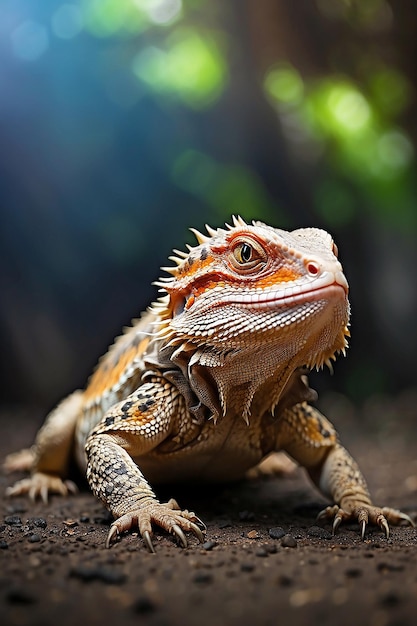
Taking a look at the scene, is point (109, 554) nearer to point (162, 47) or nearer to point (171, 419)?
point (171, 419)

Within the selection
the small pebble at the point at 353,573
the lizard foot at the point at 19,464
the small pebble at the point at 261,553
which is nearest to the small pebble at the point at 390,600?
the small pebble at the point at 353,573

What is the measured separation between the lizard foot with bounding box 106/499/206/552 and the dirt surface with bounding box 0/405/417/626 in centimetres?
5

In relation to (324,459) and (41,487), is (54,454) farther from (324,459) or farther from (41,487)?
(324,459)

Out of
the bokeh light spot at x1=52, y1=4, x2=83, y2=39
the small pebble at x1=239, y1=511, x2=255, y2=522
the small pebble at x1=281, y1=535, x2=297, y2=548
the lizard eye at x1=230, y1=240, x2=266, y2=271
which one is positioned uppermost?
the bokeh light spot at x1=52, y1=4, x2=83, y2=39

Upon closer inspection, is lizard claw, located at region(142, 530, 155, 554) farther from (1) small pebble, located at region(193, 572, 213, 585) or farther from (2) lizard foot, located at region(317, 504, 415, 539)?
(2) lizard foot, located at region(317, 504, 415, 539)

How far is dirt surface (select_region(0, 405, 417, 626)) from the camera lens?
1.89m

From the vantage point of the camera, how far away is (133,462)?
3.18 metres

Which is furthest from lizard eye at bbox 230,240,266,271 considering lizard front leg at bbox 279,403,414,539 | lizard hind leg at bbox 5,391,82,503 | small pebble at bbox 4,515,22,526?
lizard hind leg at bbox 5,391,82,503

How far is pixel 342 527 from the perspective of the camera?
10.5ft

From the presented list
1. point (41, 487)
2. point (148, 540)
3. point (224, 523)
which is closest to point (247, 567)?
point (148, 540)

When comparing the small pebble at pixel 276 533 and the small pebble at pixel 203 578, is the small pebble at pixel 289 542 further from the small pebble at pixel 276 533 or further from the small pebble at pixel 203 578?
the small pebble at pixel 203 578

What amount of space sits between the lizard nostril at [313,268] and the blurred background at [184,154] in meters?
3.55

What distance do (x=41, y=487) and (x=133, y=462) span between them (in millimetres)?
1276

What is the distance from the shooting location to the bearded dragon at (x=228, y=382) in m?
2.82
